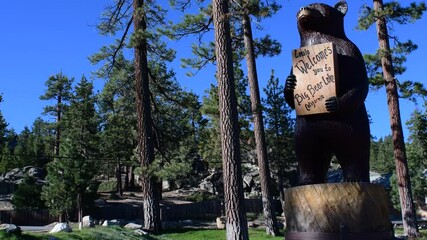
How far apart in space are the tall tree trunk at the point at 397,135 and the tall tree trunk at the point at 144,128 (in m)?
8.94

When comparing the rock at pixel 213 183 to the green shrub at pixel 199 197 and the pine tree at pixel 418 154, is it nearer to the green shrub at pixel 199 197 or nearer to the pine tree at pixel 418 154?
the green shrub at pixel 199 197

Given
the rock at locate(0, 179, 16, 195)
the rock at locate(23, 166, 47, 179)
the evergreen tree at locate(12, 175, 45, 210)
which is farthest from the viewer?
the rock at locate(23, 166, 47, 179)

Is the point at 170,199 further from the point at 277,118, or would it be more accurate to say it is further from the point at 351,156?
the point at 351,156

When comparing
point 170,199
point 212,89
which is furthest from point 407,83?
point 170,199

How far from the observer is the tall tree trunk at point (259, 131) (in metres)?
19.7

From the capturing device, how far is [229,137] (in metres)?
11.9

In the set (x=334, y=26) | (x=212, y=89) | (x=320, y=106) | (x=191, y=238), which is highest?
(x=212, y=89)

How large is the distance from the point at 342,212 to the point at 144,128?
1490cm

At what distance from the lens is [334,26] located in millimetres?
6586

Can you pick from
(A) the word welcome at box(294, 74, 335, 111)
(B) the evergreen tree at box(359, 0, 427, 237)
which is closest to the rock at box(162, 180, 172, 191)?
(B) the evergreen tree at box(359, 0, 427, 237)

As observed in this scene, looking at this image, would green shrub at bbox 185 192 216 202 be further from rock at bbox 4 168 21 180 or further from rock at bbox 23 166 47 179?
rock at bbox 4 168 21 180

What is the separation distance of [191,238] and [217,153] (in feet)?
41.9

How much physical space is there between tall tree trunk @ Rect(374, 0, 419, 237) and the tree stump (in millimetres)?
10535

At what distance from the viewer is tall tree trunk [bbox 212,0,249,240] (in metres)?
11.9
